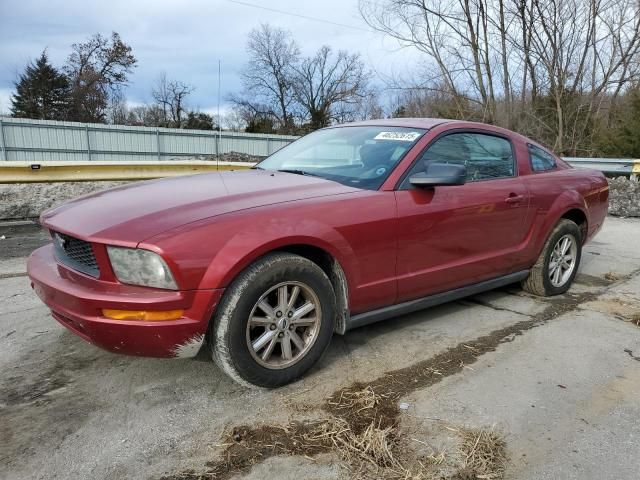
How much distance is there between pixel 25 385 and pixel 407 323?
2.50m

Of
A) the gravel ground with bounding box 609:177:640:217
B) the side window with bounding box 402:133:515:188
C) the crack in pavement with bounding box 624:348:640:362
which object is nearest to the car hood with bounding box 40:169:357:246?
the side window with bounding box 402:133:515:188

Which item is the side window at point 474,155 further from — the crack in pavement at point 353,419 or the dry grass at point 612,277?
the dry grass at point 612,277

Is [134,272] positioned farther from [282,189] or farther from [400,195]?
[400,195]

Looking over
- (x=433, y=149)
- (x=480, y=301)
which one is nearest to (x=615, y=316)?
(x=480, y=301)

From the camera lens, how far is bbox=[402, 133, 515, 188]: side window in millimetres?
3522

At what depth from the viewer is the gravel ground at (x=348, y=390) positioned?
7.29 feet

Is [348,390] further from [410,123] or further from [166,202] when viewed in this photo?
[410,123]

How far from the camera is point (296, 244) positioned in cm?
275

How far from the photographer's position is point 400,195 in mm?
3180

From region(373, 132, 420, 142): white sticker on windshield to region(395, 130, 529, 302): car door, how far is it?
0.44ft

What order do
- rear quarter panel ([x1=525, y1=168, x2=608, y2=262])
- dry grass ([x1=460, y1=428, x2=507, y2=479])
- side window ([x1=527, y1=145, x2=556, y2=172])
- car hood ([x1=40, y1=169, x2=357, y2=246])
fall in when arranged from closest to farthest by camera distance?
dry grass ([x1=460, y1=428, x2=507, y2=479]) < car hood ([x1=40, y1=169, x2=357, y2=246]) < rear quarter panel ([x1=525, y1=168, x2=608, y2=262]) < side window ([x1=527, y1=145, x2=556, y2=172])

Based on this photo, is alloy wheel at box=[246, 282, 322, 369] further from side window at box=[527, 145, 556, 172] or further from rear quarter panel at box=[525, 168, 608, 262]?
side window at box=[527, 145, 556, 172]

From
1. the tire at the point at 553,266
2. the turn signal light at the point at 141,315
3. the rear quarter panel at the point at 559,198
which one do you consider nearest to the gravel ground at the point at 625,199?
the rear quarter panel at the point at 559,198

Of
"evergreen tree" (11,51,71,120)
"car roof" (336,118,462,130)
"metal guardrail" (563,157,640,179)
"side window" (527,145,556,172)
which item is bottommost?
"metal guardrail" (563,157,640,179)
